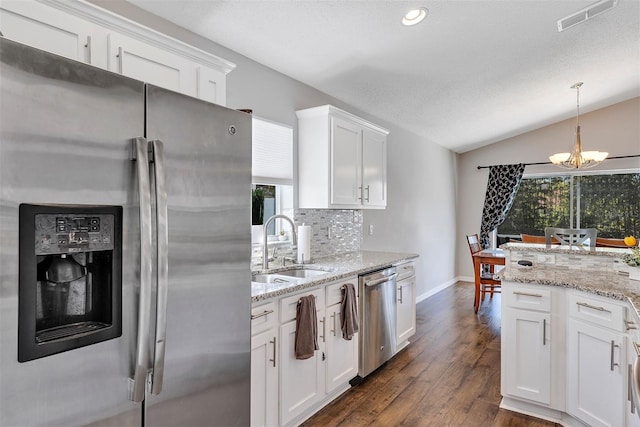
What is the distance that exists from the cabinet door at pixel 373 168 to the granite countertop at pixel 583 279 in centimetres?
138

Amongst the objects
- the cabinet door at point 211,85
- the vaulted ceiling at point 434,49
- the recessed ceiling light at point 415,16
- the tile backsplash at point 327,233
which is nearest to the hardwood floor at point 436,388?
the tile backsplash at point 327,233

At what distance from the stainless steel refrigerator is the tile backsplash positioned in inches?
58.1

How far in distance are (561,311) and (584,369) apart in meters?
0.35

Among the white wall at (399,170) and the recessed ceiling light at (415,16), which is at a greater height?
the recessed ceiling light at (415,16)

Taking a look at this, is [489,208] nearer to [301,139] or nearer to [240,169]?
[301,139]

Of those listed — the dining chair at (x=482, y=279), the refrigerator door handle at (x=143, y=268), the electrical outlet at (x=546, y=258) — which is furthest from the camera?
the dining chair at (x=482, y=279)

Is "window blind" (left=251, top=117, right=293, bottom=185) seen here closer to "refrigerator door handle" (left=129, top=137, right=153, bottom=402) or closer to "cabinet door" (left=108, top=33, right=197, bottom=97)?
"cabinet door" (left=108, top=33, right=197, bottom=97)

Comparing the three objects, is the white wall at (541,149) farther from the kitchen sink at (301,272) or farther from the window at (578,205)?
the kitchen sink at (301,272)

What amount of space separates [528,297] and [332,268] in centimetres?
135

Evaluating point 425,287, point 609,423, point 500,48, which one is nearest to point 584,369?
point 609,423

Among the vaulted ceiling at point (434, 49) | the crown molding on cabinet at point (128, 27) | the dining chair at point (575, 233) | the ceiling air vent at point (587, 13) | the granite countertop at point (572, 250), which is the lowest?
the granite countertop at point (572, 250)

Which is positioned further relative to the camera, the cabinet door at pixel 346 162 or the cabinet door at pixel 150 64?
the cabinet door at pixel 346 162

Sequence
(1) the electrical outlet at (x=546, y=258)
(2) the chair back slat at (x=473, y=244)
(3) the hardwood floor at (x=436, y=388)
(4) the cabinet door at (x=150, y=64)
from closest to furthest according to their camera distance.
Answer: (4) the cabinet door at (x=150, y=64), (3) the hardwood floor at (x=436, y=388), (1) the electrical outlet at (x=546, y=258), (2) the chair back slat at (x=473, y=244)

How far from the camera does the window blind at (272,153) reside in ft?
9.82
